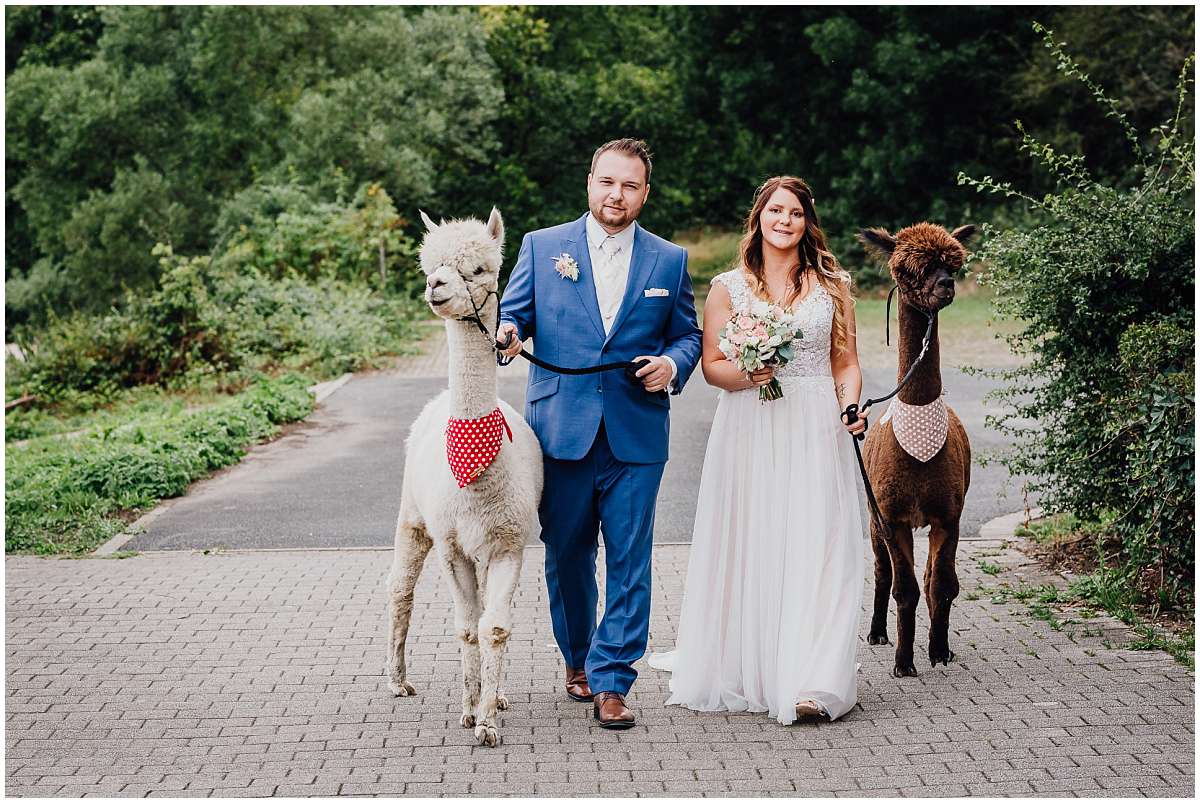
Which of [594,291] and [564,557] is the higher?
[594,291]

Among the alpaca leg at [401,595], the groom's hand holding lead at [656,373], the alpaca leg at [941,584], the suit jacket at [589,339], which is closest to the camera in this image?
the groom's hand holding lead at [656,373]

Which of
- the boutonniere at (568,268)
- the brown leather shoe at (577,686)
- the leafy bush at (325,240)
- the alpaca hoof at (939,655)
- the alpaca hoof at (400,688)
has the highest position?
the boutonniere at (568,268)

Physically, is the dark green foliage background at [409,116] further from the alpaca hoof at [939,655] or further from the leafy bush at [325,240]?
the alpaca hoof at [939,655]

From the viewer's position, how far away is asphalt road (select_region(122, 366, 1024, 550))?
9977 mm

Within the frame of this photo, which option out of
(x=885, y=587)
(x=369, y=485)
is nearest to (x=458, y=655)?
(x=885, y=587)

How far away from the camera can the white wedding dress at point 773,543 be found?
586 cm

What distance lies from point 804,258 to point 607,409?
1.23 m

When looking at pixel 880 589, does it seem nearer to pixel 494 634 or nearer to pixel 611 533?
pixel 611 533

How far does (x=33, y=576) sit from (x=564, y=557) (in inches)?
182

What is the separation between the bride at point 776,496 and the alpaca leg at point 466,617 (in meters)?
0.97

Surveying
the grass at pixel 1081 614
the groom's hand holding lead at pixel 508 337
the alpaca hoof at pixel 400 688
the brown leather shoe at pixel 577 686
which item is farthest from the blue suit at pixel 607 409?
the grass at pixel 1081 614

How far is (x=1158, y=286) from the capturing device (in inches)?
300

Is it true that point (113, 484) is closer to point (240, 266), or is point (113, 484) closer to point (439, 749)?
point (439, 749)

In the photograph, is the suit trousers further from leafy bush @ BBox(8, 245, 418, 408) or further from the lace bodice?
leafy bush @ BBox(8, 245, 418, 408)
